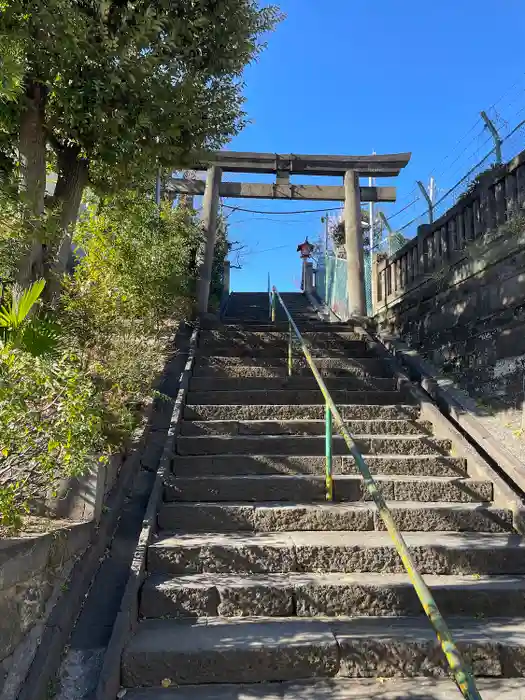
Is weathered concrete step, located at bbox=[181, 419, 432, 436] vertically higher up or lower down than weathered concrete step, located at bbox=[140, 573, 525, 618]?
higher up

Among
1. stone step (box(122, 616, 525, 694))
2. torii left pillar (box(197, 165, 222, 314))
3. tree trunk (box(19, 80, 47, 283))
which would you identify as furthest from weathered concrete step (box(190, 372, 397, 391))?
stone step (box(122, 616, 525, 694))

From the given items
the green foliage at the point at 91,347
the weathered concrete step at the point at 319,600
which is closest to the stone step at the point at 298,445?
the green foliage at the point at 91,347

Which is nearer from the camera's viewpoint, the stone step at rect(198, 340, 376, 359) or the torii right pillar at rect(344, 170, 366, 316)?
the stone step at rect(198, 340, 376, 359)

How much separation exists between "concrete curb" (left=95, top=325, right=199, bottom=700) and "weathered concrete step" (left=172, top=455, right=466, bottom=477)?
25 cm

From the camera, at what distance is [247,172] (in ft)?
33.3

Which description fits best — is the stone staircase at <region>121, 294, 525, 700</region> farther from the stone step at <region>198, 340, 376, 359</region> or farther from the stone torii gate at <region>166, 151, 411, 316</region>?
the stone torii gate at <region>166, 151, 411, 316</region>

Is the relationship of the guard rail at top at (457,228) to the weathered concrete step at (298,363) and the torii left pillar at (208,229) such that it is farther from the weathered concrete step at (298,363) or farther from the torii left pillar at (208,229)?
the torii left pillar at (208,229)

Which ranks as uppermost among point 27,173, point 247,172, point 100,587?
point 247,172

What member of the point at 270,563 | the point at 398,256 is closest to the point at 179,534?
the point at 270,563

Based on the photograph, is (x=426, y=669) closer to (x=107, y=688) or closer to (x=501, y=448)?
(x=107, y=688)

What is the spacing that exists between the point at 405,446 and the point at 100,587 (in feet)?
9.58

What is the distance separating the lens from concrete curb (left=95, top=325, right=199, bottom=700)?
7.69 ft

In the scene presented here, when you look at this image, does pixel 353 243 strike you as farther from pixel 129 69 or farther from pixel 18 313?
pixel 18 313

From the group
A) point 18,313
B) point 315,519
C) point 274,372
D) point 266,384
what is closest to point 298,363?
point 274,372
